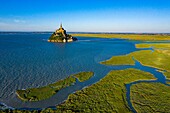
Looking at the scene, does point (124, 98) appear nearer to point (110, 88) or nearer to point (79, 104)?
point (110, 88)

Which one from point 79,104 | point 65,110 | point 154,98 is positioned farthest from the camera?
point 154,98

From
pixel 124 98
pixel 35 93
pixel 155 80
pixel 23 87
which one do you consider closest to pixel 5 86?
pixel 23 87

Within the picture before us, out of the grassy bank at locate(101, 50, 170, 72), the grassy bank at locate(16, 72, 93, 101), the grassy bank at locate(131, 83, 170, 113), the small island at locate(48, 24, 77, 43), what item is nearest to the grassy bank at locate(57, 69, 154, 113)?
the grassy bank at locate(131, 83, 170, 113)

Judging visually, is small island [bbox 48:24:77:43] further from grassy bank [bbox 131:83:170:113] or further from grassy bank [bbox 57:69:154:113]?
grassy bank [bbox 131:83:170:113]

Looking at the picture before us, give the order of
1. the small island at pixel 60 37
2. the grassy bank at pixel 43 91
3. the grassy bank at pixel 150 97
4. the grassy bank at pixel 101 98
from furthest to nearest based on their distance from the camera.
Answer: the small island at pixel 60 37, the grassy bank at pixel 43 91, the grassy bank at pixel 150 97, the grassy bank at pixel 101 98

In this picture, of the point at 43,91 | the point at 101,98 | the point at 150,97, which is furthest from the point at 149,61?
the point at 43,91

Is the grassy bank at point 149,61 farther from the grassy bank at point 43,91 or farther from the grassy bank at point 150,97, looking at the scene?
the grassy bank at point 43,91

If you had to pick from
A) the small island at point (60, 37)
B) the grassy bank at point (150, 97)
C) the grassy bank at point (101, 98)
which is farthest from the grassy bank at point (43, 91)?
the small island at point (60, 37)
